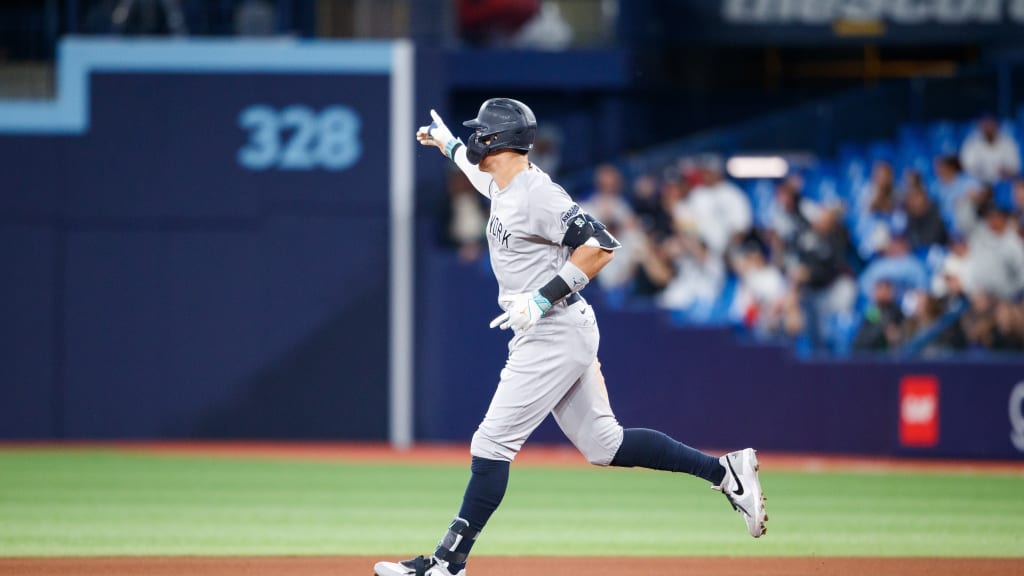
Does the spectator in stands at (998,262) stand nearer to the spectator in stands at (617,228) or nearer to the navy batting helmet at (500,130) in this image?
the spectator in stands at (617,228)

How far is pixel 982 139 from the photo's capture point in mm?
15141

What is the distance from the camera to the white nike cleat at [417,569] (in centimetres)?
617

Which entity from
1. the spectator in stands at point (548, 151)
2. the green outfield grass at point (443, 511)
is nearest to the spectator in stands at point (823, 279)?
the green outfield grass at point (443, 511)

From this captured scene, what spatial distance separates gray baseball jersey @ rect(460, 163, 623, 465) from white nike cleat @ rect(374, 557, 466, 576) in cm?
50

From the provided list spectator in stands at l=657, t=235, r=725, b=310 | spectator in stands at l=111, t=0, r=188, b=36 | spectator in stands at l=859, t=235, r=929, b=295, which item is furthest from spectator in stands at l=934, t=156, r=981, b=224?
spectator in stands at l=111, t=0, r=188, b=36

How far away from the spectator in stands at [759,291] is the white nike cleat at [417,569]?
874 centimetres

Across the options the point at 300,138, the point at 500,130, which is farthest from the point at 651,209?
the point at 500,130

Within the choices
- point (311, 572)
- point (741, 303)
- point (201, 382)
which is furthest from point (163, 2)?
point (311, 572)

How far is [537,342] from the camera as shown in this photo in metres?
6.29

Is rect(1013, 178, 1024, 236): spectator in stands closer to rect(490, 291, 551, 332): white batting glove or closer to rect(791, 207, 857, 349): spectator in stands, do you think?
rect(791, 207, 857, 349): spectator in stands

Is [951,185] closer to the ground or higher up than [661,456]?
higher up

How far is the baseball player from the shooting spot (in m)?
6.19

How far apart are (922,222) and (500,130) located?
355 inches

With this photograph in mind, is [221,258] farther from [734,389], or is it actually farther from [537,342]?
[537,342]
